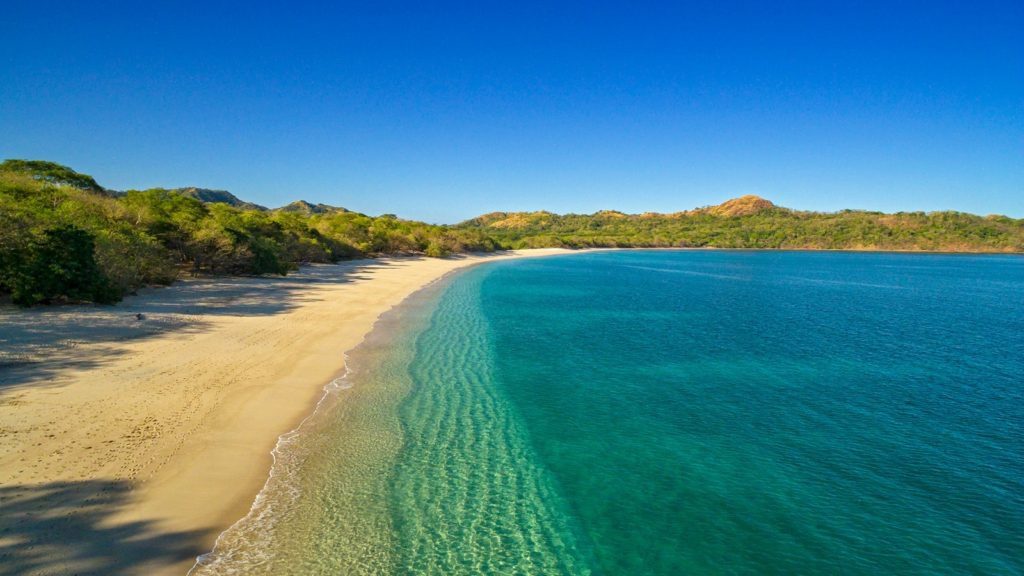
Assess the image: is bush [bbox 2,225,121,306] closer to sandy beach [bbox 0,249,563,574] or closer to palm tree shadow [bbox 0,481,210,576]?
sandy beach [bbox 0,249,563,574]

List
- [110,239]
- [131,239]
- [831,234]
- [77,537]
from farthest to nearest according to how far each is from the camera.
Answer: [831,234] → [131,239] → [110,239] → [77,537]

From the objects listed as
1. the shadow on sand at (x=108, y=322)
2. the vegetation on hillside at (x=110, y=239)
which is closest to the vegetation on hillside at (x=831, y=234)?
the vegetation on hillside at (x=110, y=239)

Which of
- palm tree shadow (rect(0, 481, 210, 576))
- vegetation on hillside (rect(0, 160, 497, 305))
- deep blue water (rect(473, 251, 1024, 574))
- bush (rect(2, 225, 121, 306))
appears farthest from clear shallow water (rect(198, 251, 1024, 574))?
vegetation on hillside (rect(0, 160, 497, 305))

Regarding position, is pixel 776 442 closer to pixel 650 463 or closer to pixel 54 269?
pixel 650 463

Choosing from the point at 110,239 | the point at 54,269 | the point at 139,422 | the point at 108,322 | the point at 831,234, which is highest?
the point at 831,234

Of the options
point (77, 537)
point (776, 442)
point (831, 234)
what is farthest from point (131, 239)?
point (831, 234)
